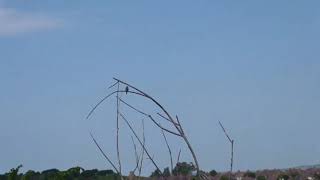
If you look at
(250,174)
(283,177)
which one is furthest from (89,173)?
(283,177)

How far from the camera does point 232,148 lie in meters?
4.04

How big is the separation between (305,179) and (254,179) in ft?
4.97

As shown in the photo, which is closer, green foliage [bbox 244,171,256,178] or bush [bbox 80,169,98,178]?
bush [bbox 80,169,98,178]

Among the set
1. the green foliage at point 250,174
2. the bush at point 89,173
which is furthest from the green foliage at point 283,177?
the bush at point 89,173

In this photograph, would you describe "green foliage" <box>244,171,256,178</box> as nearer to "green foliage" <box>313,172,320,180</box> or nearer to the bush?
"green foliage" <box>313,172,320,180</box>

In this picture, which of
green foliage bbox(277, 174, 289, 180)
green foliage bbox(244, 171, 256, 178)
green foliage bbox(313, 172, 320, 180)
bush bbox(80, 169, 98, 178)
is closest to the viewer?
green foliage bbox(313, 172, 320, 180)

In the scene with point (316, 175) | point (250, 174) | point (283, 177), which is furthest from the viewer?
point (250, 174)

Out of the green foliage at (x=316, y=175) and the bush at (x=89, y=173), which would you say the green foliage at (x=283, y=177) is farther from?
the bush at (x=89, y=173)

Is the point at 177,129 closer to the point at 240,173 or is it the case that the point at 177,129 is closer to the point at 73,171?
the point at 73,171

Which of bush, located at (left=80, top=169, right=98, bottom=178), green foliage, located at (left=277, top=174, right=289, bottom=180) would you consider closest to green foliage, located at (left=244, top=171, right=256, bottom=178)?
green foliage, located at (left=277, top=174, right=289, bottom=180)

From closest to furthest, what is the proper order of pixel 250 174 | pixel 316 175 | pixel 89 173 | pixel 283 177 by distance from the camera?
1. pixel 316 175
2. pixel 283 177
3. pixel 89 173
4. pixel 250 174

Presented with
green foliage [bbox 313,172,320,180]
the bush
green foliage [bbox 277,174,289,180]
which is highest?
the bush

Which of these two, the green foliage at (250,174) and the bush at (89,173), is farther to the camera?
the green foliage at (250,174)

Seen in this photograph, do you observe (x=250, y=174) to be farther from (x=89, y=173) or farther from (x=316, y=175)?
(x=89, y=173)
